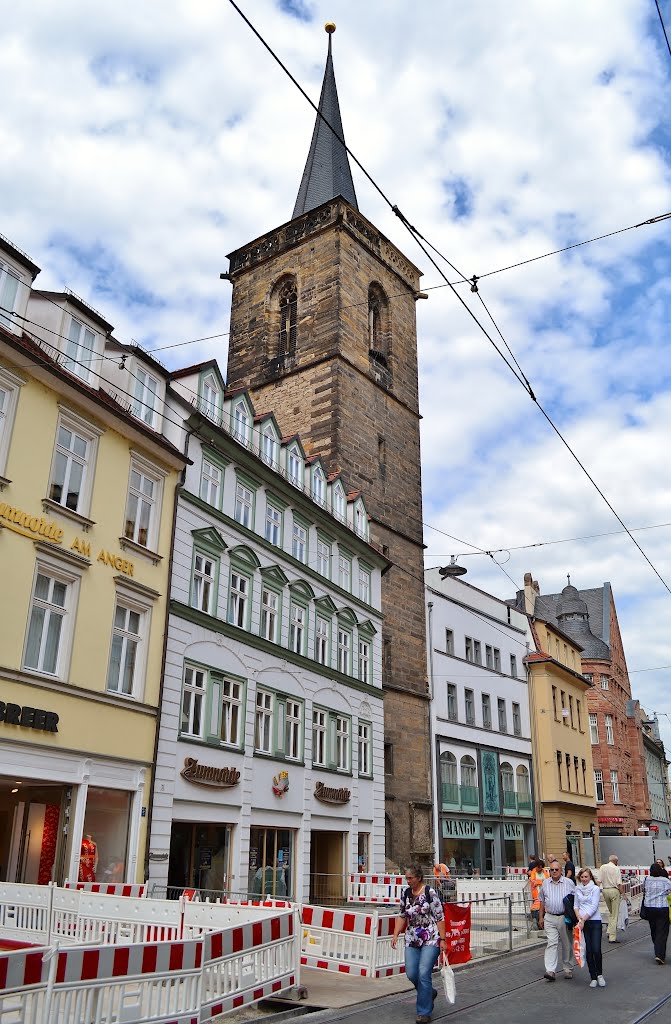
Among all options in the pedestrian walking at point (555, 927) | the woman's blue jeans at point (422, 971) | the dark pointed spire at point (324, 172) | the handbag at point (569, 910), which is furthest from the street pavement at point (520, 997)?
the dark pointed spire at point (324, 172)

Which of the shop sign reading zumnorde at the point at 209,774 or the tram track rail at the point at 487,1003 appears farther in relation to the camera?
the shop sign reading zumnorde at the point at 209,774

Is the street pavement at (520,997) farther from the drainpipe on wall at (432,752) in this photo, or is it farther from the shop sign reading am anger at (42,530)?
the drainpipe on wall at (432,752)

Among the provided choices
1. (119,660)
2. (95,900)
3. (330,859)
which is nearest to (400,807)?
(330,859)

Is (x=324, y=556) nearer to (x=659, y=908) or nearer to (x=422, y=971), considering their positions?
(x=659, y=908)

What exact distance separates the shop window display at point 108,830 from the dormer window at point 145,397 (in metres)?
7.94

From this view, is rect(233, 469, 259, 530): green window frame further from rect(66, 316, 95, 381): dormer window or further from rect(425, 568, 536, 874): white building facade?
rect(425, 568, 536, 874): white building facade

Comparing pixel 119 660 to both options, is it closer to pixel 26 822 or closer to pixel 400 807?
pixel 26 822

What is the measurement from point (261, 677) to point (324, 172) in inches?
1220

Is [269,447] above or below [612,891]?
above

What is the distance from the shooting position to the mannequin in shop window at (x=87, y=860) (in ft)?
51.4

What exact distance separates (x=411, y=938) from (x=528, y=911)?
12.1 meters

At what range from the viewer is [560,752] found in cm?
4634

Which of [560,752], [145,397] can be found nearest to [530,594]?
[560,752]

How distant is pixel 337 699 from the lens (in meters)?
26.1
